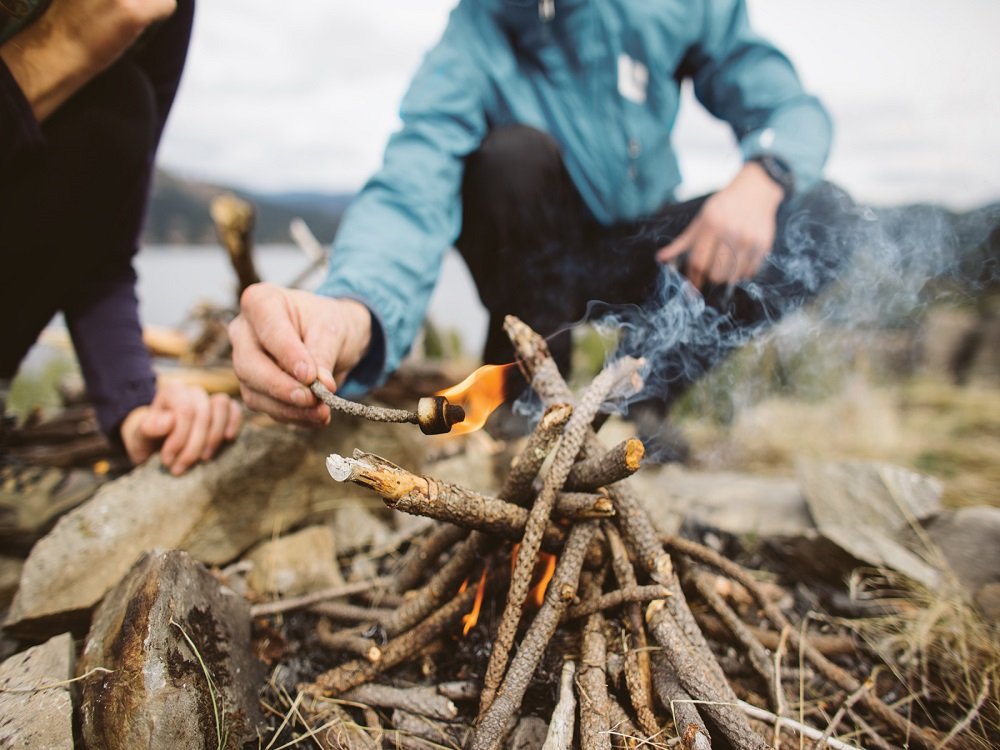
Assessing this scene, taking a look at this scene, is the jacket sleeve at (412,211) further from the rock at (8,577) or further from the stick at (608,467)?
the rock at (8,577)

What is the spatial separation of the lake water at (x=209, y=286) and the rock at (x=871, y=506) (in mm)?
4494

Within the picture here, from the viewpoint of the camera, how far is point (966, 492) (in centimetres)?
328

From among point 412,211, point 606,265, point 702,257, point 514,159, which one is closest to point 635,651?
point 702,257

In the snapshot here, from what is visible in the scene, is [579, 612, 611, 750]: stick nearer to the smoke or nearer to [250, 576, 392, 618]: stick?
[250, 576, 392, 618]: stick

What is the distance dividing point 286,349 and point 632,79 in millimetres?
2109

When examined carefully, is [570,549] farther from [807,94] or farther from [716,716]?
[807,94]

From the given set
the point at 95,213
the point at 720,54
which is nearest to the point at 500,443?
the point at 95,213

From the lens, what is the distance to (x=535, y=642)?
115 centimetres

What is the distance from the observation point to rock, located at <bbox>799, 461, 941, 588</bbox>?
189 cm

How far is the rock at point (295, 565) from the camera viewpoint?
176cm

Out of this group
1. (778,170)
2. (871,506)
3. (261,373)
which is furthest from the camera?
(871,506)

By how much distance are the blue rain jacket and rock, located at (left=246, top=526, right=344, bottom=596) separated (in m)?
0.94

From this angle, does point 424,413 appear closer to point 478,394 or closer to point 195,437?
point 478,394

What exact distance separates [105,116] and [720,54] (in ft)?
8.51
